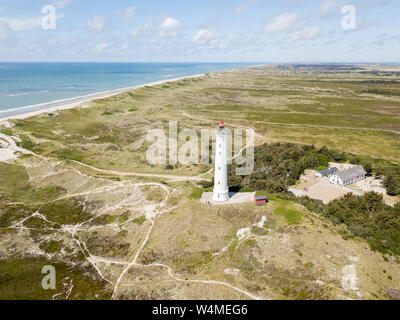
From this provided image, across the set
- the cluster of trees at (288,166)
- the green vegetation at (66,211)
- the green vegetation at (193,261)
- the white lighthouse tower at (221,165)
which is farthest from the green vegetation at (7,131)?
the green vegetation at (193,261)

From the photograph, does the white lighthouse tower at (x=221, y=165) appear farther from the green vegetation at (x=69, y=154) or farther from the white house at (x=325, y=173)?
the green vegetation at (x=69, y=154)

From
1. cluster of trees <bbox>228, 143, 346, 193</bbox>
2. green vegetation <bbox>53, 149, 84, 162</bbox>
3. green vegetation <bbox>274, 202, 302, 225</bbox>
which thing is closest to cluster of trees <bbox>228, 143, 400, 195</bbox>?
cluster of trees <bbox>228, 143, 346, 193</bbox>

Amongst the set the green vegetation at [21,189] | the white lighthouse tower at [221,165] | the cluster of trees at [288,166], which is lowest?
the green vegetation at [21,189]

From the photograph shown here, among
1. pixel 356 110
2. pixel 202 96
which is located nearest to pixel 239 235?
pixel 356 110

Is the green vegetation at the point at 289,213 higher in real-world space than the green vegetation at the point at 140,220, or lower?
higher

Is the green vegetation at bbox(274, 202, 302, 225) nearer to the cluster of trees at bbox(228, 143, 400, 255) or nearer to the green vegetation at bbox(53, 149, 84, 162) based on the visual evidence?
the cluster of trees at bbox(228, 143, 400, 255)

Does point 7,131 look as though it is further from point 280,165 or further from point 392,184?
point 392,184
